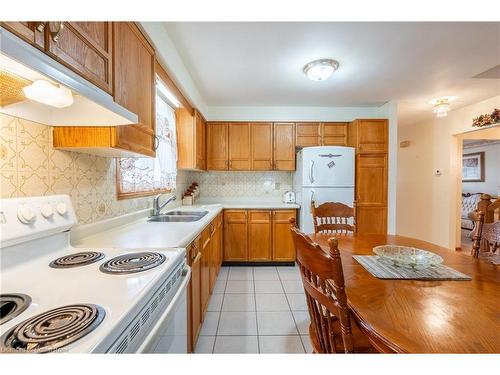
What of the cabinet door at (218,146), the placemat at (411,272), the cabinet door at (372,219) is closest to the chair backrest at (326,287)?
the placemat at (411,272)

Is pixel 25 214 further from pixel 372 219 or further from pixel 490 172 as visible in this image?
pixel 490 172

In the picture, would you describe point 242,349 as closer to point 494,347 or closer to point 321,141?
point 494,347

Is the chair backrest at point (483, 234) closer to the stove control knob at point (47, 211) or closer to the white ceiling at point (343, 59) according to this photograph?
the white ceiling at point (343, 59)

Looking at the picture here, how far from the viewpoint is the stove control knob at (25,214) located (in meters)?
0.85

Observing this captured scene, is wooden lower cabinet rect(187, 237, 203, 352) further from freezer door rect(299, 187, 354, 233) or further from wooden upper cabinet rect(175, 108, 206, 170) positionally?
freezer door rect(299, 187, 354, 233)

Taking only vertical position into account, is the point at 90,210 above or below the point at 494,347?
above

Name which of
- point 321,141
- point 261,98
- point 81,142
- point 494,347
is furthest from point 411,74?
point 81,142

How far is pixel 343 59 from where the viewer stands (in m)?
2.16

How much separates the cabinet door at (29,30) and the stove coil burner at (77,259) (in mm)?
766

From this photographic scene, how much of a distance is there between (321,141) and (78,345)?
350 cm

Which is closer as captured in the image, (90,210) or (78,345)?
(78,345)

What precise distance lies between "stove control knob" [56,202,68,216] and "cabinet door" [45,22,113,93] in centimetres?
56

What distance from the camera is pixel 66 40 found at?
78 cm

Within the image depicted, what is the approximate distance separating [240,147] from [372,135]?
190cm
